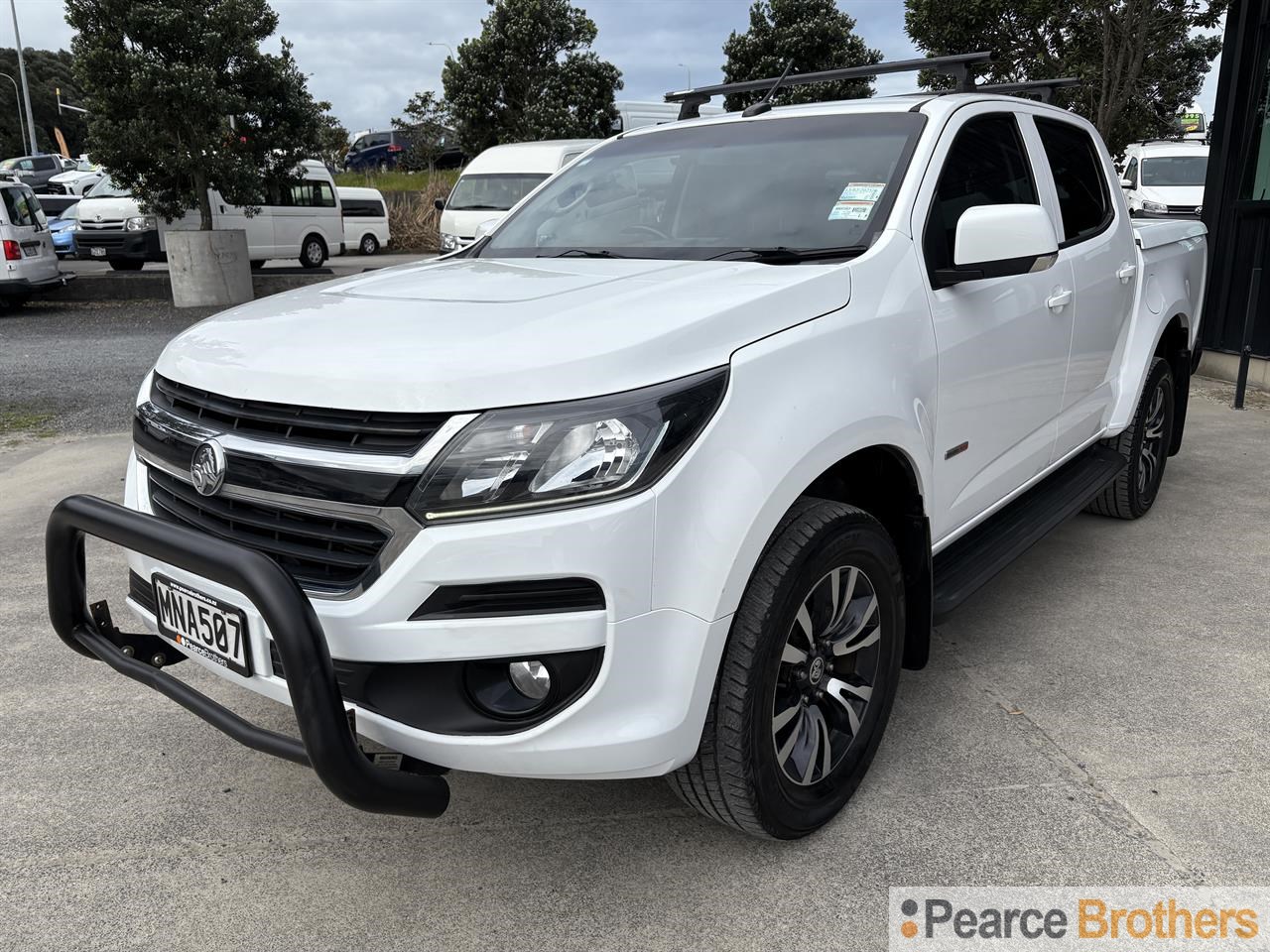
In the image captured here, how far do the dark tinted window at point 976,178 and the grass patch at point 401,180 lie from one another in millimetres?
23172

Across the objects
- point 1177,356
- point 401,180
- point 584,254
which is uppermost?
point 401,180

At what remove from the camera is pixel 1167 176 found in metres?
16.1

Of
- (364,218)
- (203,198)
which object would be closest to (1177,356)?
(203,198)

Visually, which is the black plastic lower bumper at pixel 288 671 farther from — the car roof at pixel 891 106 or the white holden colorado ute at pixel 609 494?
the car roof at pixel 891 106

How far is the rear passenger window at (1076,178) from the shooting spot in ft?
12.3

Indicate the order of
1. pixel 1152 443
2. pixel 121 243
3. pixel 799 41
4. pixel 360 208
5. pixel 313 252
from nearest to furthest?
pixel 1152 443
pixel 121 243
pixel 313 252
pixel 360 208
pixel 799 41

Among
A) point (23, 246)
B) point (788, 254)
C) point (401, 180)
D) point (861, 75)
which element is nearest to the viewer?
point (788, 254)

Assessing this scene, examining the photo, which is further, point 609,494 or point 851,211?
point 851,211

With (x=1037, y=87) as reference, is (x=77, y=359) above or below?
below

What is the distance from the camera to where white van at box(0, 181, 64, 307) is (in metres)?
13.4

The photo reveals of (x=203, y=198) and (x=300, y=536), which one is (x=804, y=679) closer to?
(x=300, y=536)

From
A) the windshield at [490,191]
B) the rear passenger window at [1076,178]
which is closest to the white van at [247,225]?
the windshield at [490,191]

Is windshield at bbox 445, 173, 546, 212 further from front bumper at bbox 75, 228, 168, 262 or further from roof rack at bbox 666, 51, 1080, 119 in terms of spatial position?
roof rack at bbox 666, 51, 1080, 119

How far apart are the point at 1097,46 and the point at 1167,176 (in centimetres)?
246
